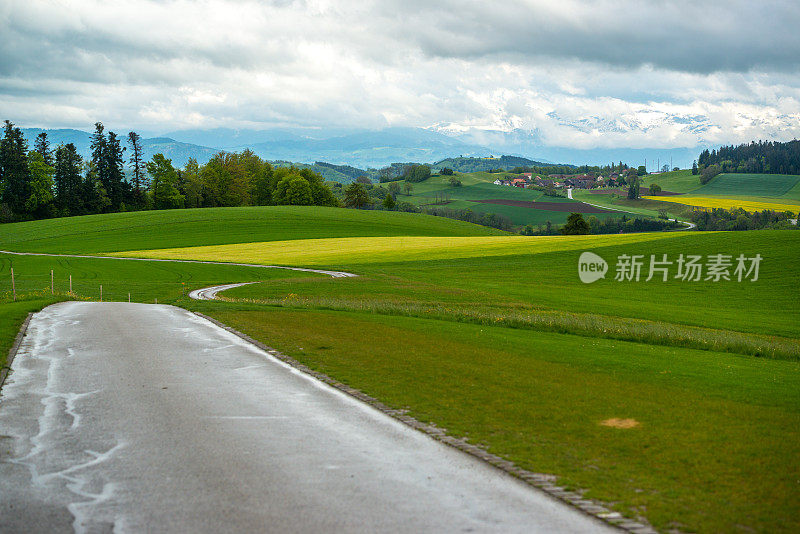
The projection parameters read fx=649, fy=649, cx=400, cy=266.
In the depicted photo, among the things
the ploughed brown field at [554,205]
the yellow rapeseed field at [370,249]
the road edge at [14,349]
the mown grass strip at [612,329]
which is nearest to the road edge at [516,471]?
the road edge at [14,349]

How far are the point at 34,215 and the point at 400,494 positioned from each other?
151m

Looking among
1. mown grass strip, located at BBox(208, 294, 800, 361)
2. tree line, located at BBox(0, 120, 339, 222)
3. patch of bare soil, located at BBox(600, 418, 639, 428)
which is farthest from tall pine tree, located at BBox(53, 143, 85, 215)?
patch of bare soil, located at BBox(600, 418, 639, 428)

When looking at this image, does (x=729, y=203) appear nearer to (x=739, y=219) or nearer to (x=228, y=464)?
(x=739, y=219)

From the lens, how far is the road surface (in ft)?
25.9

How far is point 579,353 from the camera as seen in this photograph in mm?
20859

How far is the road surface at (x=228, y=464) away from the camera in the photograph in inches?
311

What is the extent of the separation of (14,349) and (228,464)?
44.6 feet

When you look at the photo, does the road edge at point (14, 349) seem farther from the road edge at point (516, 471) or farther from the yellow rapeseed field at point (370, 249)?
the yellow rapeseed field at point (370, 249)

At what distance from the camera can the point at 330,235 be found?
109 meters

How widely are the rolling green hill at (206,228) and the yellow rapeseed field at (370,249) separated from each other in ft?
29.7

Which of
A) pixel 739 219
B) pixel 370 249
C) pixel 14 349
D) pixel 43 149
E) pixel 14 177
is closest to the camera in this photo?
pixel 14 349

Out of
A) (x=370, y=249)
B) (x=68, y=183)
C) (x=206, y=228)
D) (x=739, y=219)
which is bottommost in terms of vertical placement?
(x=370, y=249)

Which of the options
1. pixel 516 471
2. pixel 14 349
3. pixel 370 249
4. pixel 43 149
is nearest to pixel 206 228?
pixel 370 249

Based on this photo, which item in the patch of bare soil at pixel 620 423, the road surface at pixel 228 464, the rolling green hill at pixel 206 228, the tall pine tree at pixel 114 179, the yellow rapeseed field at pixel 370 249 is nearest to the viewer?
the road surface at pixel 228 464
